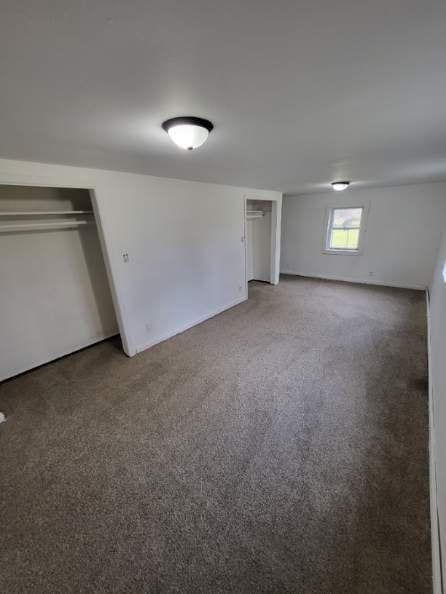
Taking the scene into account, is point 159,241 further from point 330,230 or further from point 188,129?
point 330,230

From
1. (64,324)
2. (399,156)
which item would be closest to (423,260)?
(399,156)

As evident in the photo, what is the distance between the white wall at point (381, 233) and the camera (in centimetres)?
459

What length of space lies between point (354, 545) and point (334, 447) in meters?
0.57

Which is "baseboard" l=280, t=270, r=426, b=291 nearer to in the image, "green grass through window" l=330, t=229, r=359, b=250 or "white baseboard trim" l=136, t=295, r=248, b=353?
"green grass through window" l=330, t=229, r=359, b=250

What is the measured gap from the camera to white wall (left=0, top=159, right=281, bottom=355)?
2.46 m

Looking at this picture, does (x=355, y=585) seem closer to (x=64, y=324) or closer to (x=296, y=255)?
(x=64, y=324)

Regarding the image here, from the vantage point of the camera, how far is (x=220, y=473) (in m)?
1.58

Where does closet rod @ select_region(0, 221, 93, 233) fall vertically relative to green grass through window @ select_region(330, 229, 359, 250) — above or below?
above

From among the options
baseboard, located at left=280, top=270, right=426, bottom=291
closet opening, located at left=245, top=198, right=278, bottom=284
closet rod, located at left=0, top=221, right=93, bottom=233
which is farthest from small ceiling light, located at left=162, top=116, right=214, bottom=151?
baseboard, located at left=280, top=270, right=426, bottom=291

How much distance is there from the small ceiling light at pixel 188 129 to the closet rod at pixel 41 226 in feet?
6.53

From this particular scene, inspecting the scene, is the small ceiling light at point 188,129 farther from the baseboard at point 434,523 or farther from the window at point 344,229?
the window at point 344,229

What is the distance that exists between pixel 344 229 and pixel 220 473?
5.76m

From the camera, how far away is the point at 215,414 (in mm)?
2053

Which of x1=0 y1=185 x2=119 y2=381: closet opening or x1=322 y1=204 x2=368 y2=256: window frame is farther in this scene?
x1=322 y1=204 x2=368 y2=256: window frame
